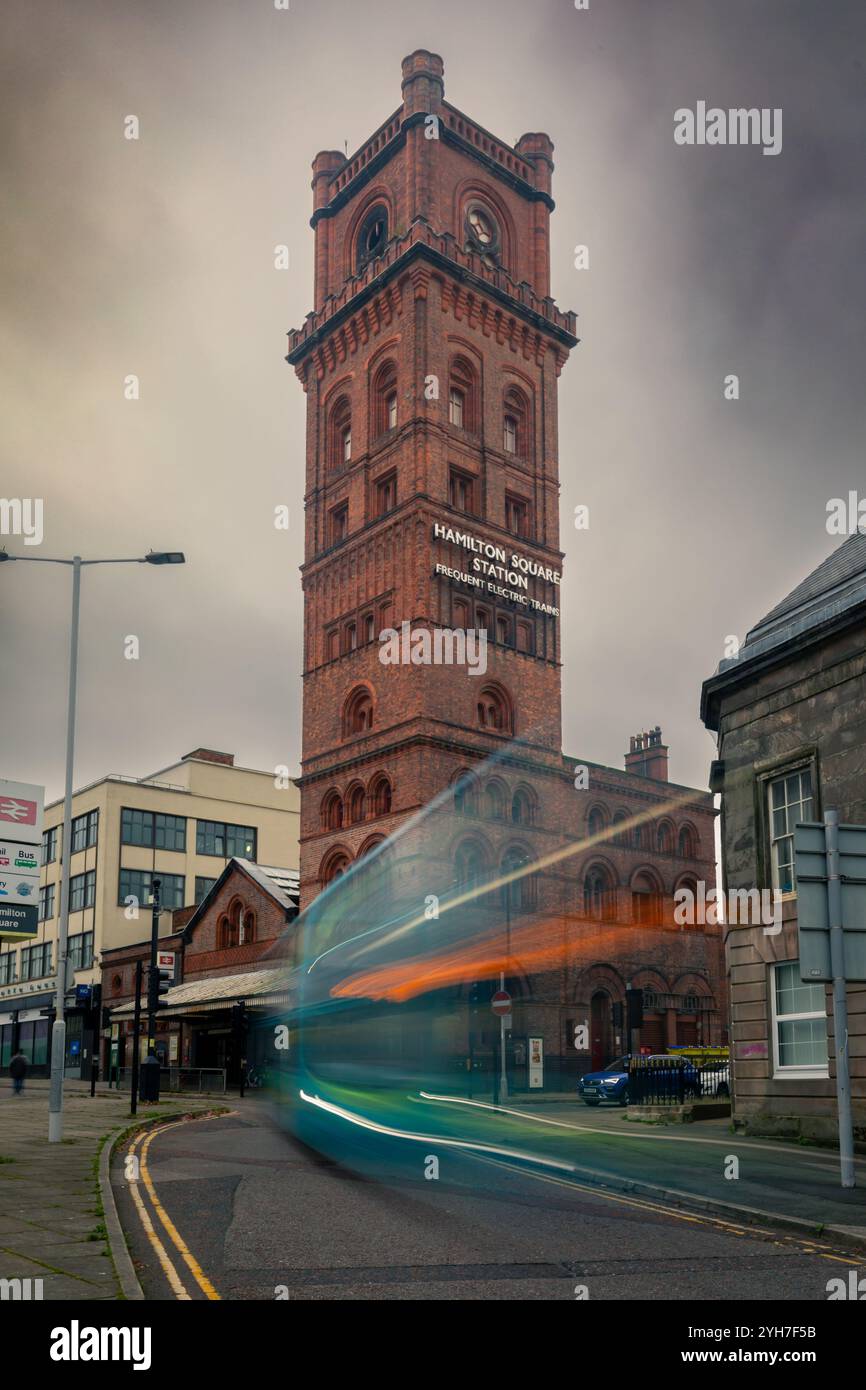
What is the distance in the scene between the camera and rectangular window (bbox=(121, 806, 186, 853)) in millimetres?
70250

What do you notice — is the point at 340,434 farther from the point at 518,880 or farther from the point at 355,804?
the point at 518,880

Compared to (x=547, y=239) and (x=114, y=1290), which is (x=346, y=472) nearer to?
(x=547, y=239)

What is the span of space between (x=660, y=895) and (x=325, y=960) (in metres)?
36.5

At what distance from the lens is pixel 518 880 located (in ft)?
165

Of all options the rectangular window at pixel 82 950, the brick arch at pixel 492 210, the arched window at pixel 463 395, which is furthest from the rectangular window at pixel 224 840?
the brick arch at pixel 492 210

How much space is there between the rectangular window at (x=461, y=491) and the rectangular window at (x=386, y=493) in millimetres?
2357

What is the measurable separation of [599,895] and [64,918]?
116ft

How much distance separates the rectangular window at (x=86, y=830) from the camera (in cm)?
7044

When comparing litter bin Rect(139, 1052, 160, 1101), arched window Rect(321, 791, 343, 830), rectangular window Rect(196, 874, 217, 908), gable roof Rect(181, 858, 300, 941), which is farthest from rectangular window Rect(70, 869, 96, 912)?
litter bin Rect(139, 1052, 160, 1101)

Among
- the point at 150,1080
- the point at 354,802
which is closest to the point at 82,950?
the point at 354,802

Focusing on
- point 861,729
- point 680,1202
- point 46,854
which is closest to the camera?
point 680,1202

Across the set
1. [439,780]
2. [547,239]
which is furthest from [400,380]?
[439,780]

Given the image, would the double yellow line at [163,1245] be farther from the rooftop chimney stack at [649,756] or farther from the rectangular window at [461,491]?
the rooftop chimney stack at [649,756]
